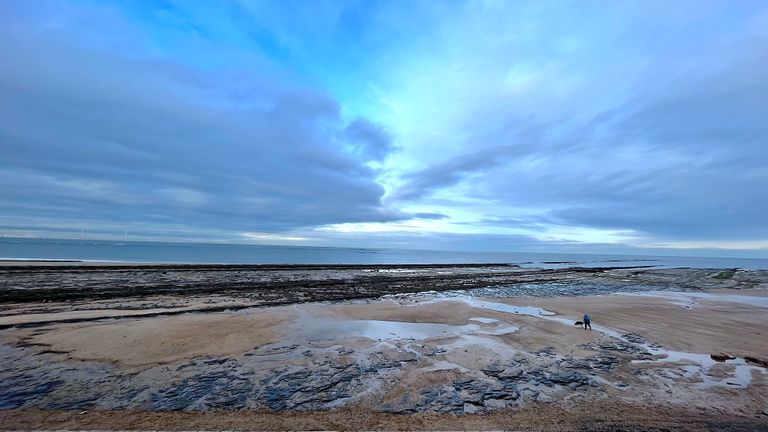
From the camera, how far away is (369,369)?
27.7 ft

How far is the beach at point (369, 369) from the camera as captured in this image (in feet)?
19.8

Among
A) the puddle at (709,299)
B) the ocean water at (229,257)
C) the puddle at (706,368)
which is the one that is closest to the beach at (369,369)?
the puddle at (706,368)

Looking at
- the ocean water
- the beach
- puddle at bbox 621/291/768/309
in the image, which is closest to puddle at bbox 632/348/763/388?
the beach

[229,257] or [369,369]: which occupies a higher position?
[229,257]

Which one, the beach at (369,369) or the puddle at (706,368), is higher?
the beach at (369,369)

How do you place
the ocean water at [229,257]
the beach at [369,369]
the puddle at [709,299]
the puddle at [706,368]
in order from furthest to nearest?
the ocean water at [229,257]
the puddle at [709,299]
the puddle at [706,368]
the beach at [369,369]

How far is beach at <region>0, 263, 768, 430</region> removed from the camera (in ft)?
19.8

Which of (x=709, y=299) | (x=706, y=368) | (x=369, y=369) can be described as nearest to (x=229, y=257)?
(x=369, y=369)

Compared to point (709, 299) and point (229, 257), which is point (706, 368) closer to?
point (709, 299)

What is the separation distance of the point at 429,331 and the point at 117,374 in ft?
30.8

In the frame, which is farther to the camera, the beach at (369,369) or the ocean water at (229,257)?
the ocean water at (229,257)

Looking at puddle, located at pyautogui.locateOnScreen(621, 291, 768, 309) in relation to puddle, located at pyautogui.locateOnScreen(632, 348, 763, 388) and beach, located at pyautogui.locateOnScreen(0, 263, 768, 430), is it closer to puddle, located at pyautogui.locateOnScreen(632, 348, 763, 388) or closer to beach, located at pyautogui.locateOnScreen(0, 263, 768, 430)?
beach, located at pyautogui.locateOnScreen(0, 263, 768, 430)

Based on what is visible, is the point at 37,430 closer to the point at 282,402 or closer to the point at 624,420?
the point at 282,402

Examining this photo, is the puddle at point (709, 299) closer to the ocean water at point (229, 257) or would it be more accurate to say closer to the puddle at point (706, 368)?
the puddle at point (706, 368)
